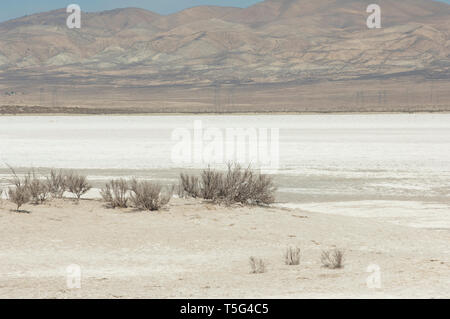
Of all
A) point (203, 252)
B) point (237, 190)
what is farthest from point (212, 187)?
point (203, 252)

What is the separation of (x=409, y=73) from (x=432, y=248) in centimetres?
12219

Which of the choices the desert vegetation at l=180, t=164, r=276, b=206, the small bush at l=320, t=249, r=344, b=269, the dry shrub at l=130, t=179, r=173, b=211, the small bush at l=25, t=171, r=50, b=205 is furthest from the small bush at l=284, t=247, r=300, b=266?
the small bush at l=25, t=171, r=50, b=205

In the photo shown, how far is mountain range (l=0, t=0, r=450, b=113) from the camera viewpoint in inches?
3669

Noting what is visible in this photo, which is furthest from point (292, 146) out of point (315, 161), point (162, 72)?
point (162, 72)

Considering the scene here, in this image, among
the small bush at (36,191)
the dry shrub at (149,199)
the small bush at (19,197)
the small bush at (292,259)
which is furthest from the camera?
the small bush at (36,191)

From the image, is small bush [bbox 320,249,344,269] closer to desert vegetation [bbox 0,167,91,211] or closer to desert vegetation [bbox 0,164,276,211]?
desert vegetation [bbox 0,164,276,211]

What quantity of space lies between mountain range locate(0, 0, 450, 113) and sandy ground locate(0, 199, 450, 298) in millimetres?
50807

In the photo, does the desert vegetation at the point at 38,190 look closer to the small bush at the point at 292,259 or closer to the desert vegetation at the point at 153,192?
the desert vegetation at the point at 153,192

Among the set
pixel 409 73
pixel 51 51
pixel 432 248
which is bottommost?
pixel 432 248

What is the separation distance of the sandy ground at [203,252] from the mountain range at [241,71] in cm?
5081

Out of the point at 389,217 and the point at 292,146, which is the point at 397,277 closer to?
the point at 389,217

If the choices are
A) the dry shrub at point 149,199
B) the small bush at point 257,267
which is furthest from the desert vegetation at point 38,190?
the small bush at point 257,267

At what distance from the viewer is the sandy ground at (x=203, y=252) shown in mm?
6602
